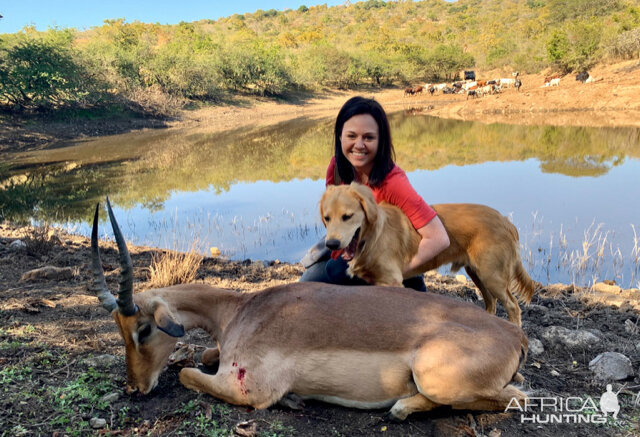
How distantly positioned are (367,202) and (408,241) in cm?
75

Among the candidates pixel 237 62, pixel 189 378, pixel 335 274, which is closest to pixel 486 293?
pixel 335 274

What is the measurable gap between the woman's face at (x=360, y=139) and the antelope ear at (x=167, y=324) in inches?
102

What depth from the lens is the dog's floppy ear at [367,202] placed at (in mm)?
4664

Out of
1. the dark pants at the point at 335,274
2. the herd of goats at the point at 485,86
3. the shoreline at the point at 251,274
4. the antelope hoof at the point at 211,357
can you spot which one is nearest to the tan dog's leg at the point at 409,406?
the antelope hoof at the point at 211,357

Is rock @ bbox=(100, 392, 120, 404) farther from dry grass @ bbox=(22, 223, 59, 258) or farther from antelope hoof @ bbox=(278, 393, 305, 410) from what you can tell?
dry grass @ bbox=(22, 223, 59, 258)

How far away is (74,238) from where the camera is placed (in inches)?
435

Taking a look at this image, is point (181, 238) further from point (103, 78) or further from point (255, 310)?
point (103, 78)

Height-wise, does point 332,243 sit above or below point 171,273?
above

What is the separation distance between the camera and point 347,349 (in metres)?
3.52

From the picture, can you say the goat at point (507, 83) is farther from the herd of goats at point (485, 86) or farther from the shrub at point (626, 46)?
the shrub at point (626, 46)

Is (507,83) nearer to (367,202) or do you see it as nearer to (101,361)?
(367,202)

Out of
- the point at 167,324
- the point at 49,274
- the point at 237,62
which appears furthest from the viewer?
the point at 237,62

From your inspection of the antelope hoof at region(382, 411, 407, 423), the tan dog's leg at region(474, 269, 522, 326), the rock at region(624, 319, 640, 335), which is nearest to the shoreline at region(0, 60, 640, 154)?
the rock at region(624, 319, 640, 335)

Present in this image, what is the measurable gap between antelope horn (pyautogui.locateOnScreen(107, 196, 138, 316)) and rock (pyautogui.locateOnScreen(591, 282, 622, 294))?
7.28 m
